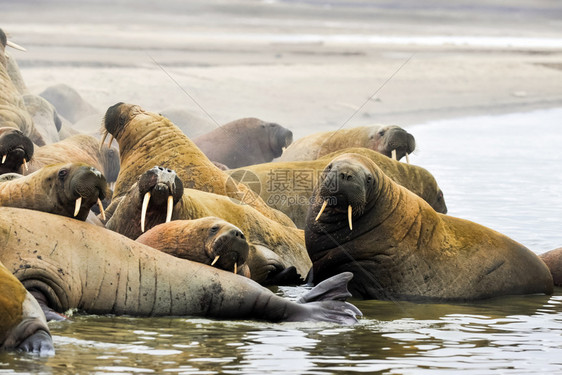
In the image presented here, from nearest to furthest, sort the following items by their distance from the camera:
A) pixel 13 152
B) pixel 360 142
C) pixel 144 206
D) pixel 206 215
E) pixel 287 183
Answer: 1. pixel 144 206
2. pixel 206 215
3. pixel 13 152
4. pixel 287 183
5. pixel 360 142

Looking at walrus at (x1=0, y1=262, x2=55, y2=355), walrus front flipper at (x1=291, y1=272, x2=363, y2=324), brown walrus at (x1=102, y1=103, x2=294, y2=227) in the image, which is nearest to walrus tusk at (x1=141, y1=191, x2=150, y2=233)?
walrus front flipper at (x1=291, y1=272, x2=363, y2=324)

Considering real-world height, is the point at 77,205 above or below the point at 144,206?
below

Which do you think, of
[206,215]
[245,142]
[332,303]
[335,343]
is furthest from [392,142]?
[335,343]

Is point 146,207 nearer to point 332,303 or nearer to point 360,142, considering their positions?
point 332,303

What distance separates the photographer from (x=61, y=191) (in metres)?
7.12

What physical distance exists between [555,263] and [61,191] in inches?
174

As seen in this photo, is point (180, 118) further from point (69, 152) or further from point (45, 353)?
point (45, 353)

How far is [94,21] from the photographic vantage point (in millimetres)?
38844

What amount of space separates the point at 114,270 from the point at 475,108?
2044cm

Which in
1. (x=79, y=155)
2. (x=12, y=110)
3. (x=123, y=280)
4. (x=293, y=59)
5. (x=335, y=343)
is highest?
(x=293, y=59)

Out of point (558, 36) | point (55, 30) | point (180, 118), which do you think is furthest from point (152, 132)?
point (558, 36)

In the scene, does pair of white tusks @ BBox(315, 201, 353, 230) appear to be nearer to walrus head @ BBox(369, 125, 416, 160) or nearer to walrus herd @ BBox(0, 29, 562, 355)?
walrus herd @ BBox(0, 29, 562, 355)

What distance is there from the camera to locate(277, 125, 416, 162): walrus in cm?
1277

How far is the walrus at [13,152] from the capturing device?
931 cm
